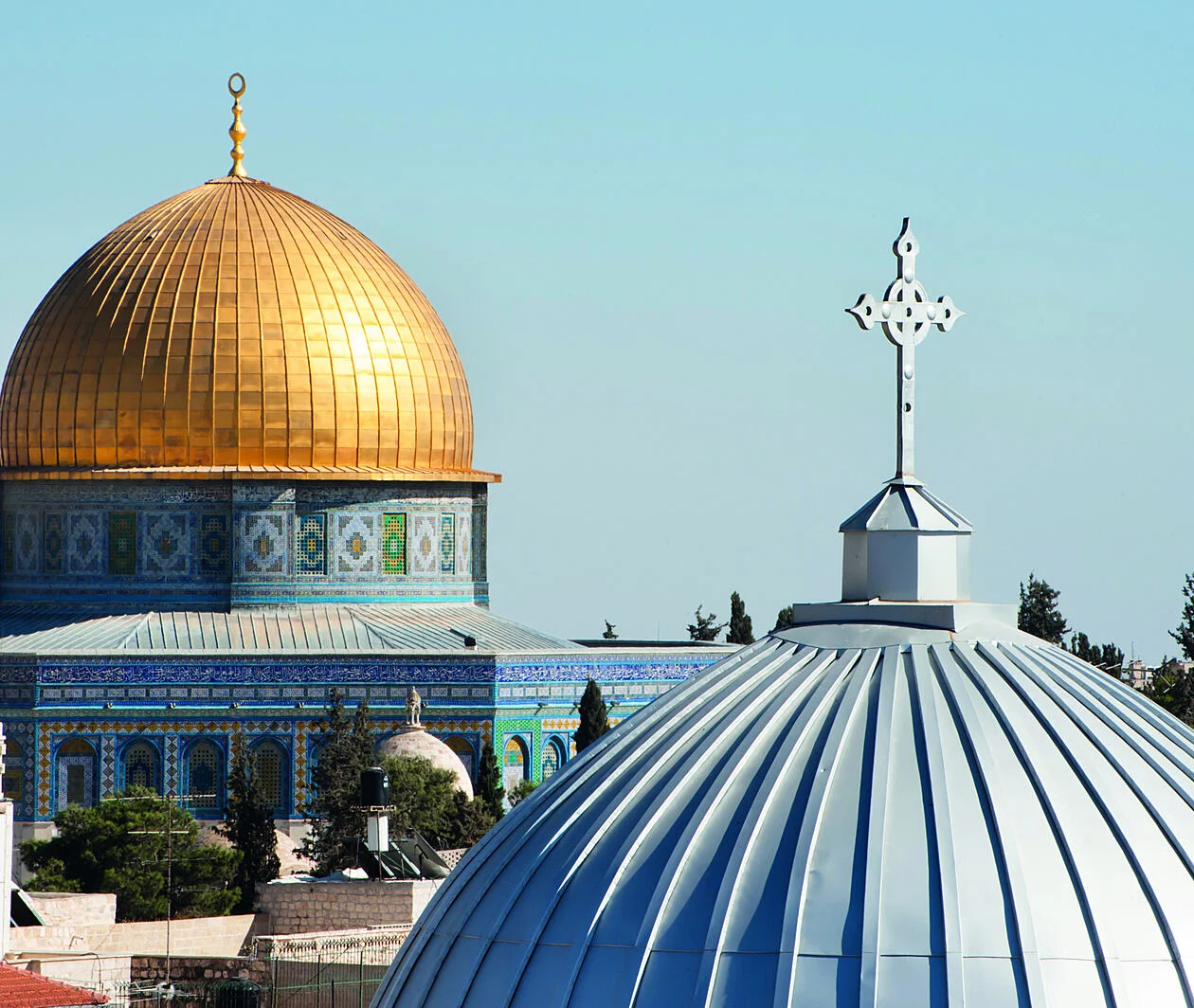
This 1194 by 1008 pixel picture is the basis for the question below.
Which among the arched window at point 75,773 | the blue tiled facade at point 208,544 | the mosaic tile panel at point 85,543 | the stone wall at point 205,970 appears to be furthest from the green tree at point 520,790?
the stone wall at point 205,970

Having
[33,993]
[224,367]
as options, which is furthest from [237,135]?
[33,993]

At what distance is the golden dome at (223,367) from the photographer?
3034 centimetres

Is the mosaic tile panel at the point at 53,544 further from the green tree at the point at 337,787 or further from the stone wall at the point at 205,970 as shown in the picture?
the stone wall at the point at 205,970

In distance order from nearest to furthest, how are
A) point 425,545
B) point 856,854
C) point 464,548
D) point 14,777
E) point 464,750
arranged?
1. point 856,854
2. point 14,777
3. point 464,750
4. point 425,545
5. point 464,548

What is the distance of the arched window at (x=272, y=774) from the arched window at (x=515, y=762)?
2.45 meters

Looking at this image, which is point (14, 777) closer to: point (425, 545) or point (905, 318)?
point (425, 545)

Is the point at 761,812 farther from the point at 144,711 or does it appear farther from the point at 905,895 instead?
the point at 144,711

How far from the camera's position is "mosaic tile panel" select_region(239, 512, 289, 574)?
30.0 m

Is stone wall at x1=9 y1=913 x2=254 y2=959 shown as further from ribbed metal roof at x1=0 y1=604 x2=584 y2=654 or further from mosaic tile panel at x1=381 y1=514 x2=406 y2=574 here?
mosaic tile panel at x1=381 y1=514 x2=406 y2=574

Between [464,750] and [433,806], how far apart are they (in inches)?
119

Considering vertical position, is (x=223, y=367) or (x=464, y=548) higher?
(x=223, y=367)

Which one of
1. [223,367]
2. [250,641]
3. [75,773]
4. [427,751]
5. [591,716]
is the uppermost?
[223,367]

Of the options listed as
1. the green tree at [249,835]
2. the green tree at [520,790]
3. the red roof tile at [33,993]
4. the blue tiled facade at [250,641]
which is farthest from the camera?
the blue tiled facade at [250,641]

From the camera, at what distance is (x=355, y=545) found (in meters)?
30.4
